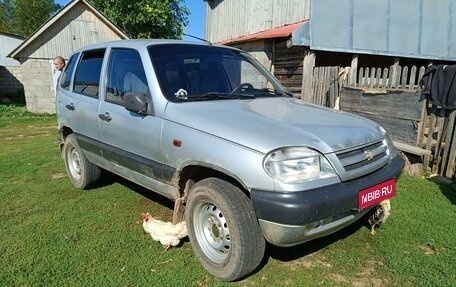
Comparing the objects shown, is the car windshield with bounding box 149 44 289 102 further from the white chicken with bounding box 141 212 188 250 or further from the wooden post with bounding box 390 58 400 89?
the wooden post with bounding box 390 58 400 89

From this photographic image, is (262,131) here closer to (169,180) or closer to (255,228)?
(255,228)

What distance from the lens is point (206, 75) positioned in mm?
3723

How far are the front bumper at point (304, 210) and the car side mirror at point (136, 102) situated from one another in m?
1.40

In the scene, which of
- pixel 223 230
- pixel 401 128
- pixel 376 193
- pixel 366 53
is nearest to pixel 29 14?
pixel 366 53

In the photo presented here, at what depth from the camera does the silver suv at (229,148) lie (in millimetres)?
2574

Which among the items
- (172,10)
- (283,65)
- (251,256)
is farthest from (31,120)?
(172,10)

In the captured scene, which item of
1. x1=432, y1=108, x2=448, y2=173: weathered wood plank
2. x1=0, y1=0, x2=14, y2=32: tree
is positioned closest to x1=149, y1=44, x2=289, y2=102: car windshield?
x1=432, y1=108, x2=448, y2=173: weathered wood plank

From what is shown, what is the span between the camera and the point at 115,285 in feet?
9.72

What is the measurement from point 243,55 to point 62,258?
293 cm

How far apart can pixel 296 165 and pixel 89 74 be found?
3.19m

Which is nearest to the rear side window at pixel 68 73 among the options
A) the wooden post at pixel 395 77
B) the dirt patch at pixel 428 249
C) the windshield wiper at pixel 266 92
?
the windshield wiper at pixel 266 92

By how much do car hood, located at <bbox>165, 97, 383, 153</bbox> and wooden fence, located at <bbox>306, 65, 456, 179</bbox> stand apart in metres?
3.06

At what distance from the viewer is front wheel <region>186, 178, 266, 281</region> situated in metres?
2.72

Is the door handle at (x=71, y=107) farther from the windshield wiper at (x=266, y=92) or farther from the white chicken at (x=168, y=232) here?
the windshield wiper at (x=266, y=92)
